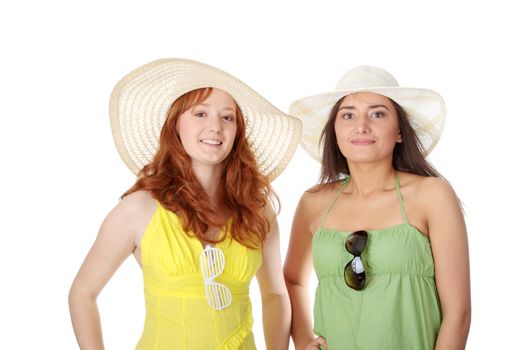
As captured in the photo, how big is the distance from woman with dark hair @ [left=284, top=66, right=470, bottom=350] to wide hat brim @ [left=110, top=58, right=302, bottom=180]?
0.20 metres

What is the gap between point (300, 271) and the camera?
3809mm

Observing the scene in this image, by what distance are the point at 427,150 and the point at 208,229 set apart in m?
1.18

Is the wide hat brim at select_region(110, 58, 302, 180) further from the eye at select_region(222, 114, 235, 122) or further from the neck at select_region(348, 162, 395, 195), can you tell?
the neck at select_region(348, 162, 395, 195)

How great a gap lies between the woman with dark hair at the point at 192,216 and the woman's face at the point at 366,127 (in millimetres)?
287

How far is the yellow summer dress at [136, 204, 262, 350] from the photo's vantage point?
128 inches

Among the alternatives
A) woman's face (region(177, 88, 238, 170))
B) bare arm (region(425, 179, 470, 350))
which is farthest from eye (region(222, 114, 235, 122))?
bare arm (region(425, 179, 470, 350))

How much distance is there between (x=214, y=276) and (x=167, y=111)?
80cm

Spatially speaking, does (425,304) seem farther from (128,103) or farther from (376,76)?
(128,103)

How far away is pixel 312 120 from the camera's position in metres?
3.92

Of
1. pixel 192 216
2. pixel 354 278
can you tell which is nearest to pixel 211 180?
pixel 192 216

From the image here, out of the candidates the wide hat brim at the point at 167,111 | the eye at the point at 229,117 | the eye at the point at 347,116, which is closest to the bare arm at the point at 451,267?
the eye at the point at 347,116

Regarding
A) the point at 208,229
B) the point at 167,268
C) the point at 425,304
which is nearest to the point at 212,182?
the point at 208,229

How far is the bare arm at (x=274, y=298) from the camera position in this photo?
362cm

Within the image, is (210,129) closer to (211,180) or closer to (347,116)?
(211,180)
